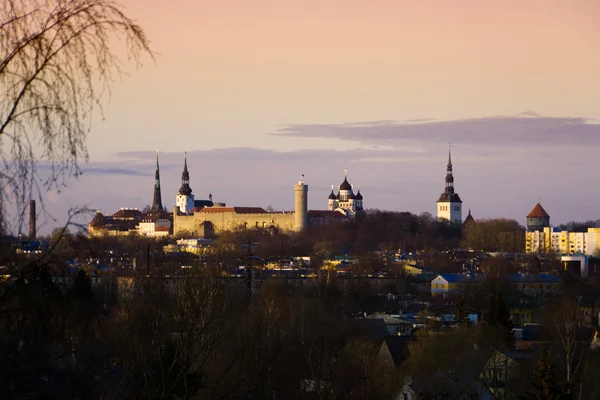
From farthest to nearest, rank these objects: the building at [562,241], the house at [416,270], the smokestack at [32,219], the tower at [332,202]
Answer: the tower at [332,202]
the building at [562,241]
the house at [416,270]
the smokestack at [32,219]

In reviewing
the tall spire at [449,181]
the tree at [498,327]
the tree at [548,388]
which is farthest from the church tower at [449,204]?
the tree at [548,388]

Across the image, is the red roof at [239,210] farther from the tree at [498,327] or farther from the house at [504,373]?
the house at [504,373]

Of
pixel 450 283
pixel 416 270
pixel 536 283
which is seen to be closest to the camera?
pixel 450 283

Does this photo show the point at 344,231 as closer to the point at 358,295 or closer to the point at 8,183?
the point at 358,295

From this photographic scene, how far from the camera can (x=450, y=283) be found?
72.2 meters

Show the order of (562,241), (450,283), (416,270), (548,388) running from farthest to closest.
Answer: (562,241)
(416,270)
(450,283)
(548,388)

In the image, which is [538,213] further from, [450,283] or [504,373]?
[504,373]

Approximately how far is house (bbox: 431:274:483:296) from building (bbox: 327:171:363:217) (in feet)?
259

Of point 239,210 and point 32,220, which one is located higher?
point 239,210

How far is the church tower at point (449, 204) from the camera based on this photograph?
15025 cm

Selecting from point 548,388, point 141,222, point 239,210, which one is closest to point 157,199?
point 141,222

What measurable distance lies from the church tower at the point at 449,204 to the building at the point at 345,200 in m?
10.3

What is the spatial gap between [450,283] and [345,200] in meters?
85.9

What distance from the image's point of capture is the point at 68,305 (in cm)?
470
